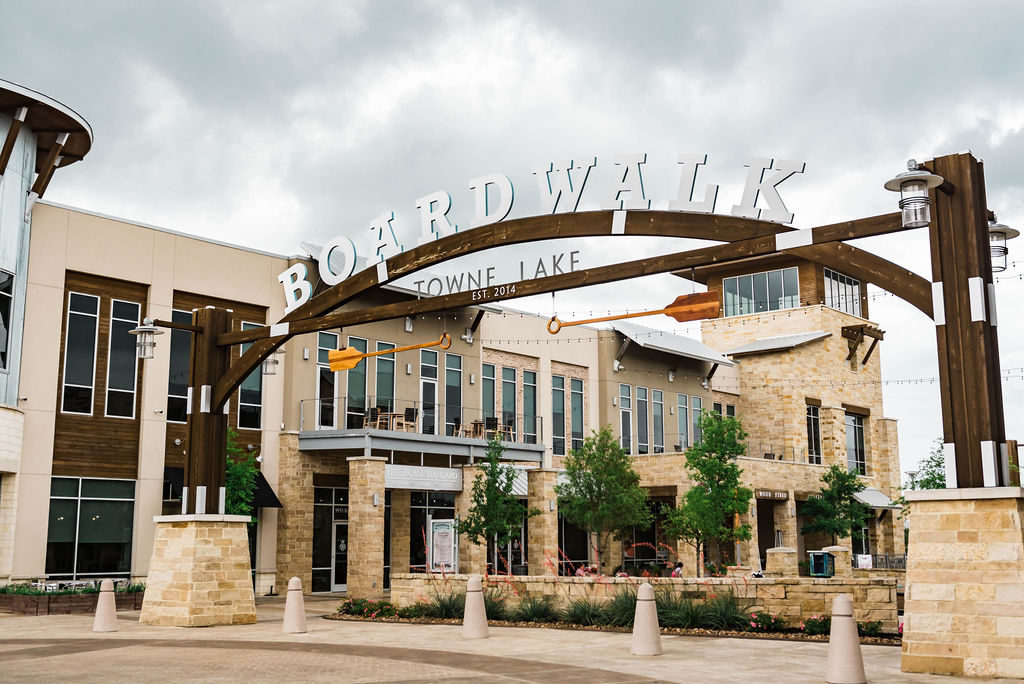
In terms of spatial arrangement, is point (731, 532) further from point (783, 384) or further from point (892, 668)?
point (892, 668)

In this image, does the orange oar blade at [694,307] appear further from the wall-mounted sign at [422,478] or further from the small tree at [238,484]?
the wall-mounted sign at [422,478]

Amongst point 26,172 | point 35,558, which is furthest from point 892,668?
point 26,172

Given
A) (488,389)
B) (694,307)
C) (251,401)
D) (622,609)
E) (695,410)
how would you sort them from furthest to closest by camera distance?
(695,410) → (488,389) → (251,401) → (622,609) → (694,307)

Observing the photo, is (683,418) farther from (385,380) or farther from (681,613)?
(681,613)

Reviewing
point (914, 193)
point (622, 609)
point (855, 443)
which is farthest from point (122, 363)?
point (855, 443)

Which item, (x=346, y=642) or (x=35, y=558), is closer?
(x=346, y=642)

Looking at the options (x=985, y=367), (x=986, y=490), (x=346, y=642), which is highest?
(x=985, y=367)

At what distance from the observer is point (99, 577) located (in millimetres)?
25234

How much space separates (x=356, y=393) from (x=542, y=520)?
282 inches

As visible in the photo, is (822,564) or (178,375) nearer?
(178,375)

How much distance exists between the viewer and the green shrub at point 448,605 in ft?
60.8

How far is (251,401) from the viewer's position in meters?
29.0

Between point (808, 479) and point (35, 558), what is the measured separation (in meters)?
29.4

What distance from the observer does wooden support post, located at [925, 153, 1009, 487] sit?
11.1 m
